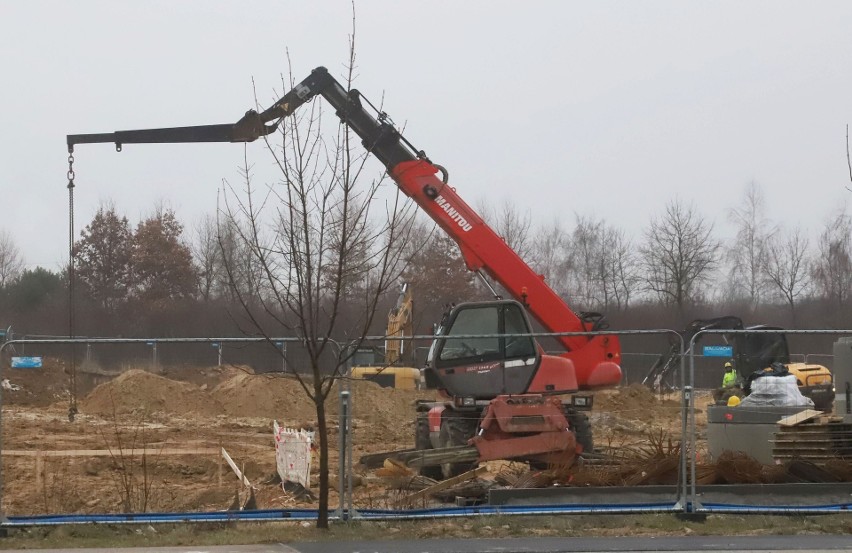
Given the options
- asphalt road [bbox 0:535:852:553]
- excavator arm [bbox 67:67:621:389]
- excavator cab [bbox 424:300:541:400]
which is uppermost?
excavator arm [bbox 67:67:621:389]

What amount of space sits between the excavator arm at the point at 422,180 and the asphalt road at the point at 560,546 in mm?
6781

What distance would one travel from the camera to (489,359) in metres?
14.5

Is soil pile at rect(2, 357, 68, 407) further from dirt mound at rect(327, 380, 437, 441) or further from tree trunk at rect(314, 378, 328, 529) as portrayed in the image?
tree trunk at rect(314, 378, 328, 529)

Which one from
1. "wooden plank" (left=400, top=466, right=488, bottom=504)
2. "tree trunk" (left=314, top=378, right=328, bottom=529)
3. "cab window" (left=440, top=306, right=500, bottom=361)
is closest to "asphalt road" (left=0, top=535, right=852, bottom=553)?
"tree trunk" (left=314, top=378, right=328, bottom=529)

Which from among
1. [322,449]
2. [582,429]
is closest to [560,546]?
[322,449]

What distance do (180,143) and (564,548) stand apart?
11.2 meters

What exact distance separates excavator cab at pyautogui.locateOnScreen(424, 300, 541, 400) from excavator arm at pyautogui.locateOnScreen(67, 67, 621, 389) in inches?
85.7

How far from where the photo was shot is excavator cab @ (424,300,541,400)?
14.4 metres

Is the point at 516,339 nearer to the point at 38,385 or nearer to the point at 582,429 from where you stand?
the point at 582,429

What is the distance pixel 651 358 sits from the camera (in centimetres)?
3547

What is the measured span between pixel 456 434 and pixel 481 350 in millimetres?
1753

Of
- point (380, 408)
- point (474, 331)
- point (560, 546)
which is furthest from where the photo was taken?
point (380, 408)

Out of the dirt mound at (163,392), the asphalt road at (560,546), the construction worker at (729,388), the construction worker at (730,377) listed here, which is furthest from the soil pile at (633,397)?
the dirt mound at (163,392)

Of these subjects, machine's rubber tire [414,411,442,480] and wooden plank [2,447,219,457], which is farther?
wooden plank [2,447,219,457]
